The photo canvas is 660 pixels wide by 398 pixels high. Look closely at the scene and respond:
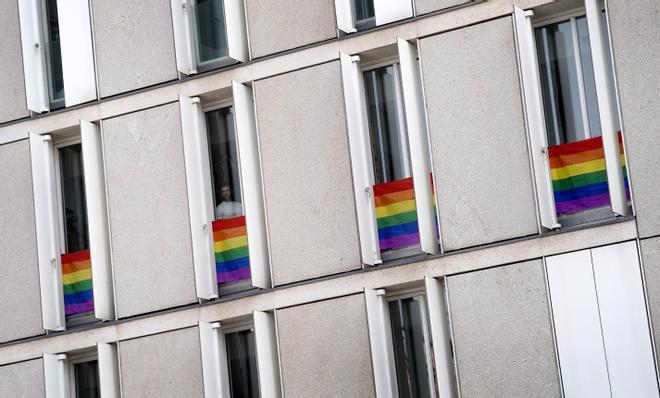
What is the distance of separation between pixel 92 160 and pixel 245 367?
13.4 feet

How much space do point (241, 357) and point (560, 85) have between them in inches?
241

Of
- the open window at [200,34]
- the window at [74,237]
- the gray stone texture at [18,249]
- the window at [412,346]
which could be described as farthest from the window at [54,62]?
the window at [412,346]

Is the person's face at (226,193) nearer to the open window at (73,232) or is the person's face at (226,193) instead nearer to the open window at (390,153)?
the open window at (73,232)

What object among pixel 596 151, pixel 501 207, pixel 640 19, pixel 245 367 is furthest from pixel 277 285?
pixel 640 19

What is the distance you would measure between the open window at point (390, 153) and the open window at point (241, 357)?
1999 millimetres

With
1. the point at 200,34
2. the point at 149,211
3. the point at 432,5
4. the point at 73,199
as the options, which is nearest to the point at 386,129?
the point at 432,5

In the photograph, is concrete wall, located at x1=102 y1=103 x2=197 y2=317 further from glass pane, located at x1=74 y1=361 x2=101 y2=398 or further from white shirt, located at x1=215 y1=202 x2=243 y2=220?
glass pane, located at x1=74 y1=361 x2=101 y2=398

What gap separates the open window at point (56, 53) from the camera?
2270 cm

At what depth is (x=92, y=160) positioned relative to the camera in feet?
73.3

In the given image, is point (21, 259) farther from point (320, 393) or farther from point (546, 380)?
point (546, 380)

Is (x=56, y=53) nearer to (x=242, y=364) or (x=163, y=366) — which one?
(x=163, y=366)

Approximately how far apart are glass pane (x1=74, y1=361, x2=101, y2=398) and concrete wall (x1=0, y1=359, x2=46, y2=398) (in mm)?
582

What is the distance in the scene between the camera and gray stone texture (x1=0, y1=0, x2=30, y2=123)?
2316cm

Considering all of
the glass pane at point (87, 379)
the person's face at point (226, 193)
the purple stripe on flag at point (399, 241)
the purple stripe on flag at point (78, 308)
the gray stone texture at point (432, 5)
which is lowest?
the glass pane at point (87, 379)
